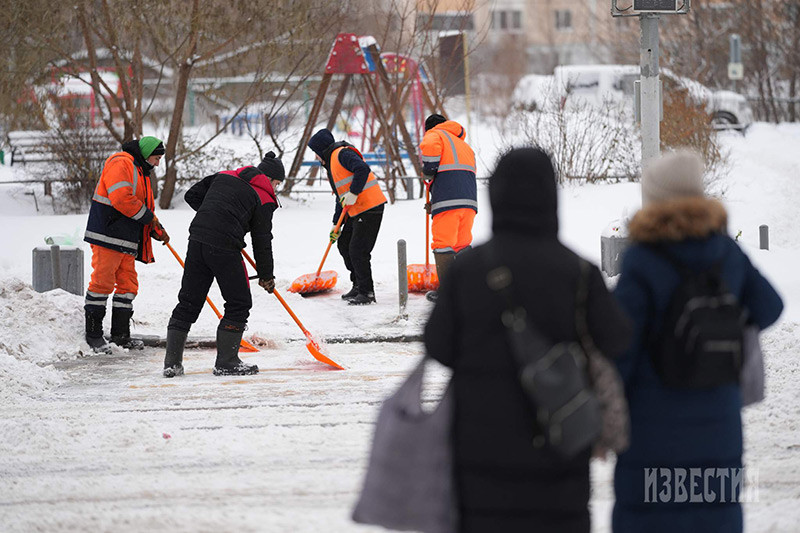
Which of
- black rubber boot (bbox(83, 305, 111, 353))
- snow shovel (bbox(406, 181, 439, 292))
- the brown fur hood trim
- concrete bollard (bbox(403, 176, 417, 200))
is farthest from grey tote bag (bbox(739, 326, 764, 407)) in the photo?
concrete bollard (bbox(403, 176, 417, 200))

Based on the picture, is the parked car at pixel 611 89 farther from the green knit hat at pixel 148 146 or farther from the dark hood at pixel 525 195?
the dark hood at pixel 525 195

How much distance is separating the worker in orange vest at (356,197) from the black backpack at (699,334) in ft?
23.9

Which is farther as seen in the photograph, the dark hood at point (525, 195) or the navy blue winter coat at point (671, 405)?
the navy blue winter coat at point (671, 405)

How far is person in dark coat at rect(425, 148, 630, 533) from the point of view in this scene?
118 inches

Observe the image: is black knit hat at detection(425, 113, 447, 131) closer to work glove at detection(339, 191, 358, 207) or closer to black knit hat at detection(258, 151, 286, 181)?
work glove at detection(339, 191, 358, 207)

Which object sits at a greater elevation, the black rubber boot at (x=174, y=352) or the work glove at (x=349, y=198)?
the work glove at (x=349, y=198)

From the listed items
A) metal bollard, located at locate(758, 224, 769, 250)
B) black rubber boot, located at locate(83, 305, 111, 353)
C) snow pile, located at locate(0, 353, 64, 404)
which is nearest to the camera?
snow pile, located at locate(0, 353, 64, 404)

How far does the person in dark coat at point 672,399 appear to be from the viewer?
3.26 m

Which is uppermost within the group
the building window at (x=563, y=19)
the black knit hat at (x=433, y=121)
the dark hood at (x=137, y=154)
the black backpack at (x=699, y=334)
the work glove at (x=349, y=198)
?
the building window at (x=563, y=19)

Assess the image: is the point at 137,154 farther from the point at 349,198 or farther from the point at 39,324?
the point at 349,198

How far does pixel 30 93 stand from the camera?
16141 mm

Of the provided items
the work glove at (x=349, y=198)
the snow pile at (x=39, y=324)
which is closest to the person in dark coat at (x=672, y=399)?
the snow pile at (x=39, y=324)

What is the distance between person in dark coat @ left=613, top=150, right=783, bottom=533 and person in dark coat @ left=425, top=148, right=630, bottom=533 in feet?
0.75

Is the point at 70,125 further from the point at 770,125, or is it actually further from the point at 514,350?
the point at 770,125
